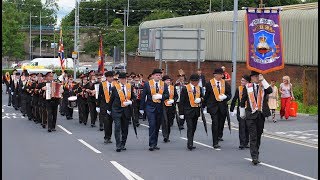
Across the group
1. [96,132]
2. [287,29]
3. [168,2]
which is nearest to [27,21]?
[168,2]

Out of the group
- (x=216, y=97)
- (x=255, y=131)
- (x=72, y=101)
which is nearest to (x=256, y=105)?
(x=255, y=131)

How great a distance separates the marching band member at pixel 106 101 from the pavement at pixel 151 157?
33 cm

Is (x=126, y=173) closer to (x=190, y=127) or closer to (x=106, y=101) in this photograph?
(x=190, y=127)

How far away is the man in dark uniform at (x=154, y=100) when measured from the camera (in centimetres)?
1673

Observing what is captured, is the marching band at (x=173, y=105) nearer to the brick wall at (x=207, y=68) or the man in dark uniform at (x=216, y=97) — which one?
the man in dark uniform at (x=216, y=97)

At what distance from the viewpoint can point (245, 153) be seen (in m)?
16.0

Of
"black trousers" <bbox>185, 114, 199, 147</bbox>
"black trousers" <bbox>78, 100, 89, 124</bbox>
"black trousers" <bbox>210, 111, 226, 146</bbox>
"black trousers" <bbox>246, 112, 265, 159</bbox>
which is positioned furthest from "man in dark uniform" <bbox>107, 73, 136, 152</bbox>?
"black trousers" <bbox>78, 100, 89, 124</bbox>

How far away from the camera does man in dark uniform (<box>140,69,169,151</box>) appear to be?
659 inches

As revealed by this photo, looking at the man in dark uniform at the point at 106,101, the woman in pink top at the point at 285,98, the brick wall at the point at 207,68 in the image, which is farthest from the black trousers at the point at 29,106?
the brick wall at the point at 207,68

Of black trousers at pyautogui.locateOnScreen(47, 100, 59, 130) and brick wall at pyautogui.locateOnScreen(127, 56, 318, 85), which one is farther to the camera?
brick wall at pyautogui.locateOnScreen(127, 56, 318, 85)

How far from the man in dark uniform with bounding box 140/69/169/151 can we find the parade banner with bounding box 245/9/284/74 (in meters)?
8.44

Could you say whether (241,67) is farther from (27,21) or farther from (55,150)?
(27,21)

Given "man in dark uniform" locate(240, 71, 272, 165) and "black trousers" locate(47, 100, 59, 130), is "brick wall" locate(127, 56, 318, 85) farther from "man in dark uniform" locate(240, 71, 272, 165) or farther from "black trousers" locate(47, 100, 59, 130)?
"man in dark uniform" locate(240, 71, 272, 165)

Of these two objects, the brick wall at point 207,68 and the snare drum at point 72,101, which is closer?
the snare drum at point 72,101
